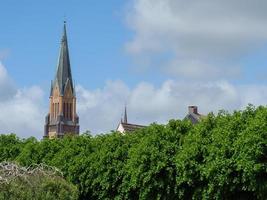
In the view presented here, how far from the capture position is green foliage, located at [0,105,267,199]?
19.9 meters

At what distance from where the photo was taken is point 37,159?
1170 inches

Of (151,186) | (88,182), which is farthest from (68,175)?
(151,186)

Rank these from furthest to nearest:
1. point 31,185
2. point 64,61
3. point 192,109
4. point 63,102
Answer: point 63,102, point 64,61, point 192,109, point 31,185

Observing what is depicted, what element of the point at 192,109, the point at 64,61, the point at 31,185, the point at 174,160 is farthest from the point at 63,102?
the point at 31,185

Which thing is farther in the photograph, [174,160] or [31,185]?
[174,160]

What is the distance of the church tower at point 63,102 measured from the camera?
439ft

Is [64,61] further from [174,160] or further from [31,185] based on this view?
[31,185]

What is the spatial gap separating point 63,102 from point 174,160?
119 meters

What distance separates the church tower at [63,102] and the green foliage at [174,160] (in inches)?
4122

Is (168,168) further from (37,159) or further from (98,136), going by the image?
(37,159)

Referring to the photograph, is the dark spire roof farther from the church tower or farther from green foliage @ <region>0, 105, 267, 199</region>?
green foliage @ <region>0, 105, 267, 199</region>

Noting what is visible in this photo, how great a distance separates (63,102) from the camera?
140m

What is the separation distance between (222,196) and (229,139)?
1.94 meters

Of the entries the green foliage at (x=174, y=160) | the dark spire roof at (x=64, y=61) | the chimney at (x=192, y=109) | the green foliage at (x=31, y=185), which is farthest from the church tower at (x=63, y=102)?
the green foliage at (x=31, y=185)
